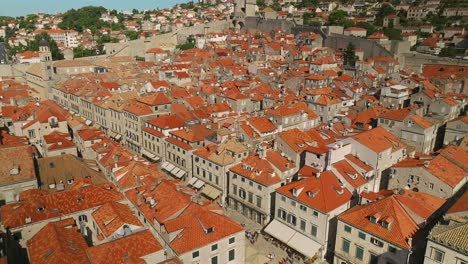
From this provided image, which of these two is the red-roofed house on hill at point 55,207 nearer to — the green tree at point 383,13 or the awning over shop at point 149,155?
the awning over shop at point 149,155

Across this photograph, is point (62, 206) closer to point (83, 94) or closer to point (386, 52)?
point (83, 94)

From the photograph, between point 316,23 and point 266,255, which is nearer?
point 266,255

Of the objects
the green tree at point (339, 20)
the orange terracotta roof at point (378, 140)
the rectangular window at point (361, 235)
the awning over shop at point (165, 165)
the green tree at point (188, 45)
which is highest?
the green tree at point (339, 20)

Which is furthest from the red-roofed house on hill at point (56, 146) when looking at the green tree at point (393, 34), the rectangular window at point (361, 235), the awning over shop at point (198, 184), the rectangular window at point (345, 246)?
the green tree at point (393, 34)

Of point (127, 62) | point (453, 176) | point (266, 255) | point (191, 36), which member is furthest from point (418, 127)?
point (191, 36)

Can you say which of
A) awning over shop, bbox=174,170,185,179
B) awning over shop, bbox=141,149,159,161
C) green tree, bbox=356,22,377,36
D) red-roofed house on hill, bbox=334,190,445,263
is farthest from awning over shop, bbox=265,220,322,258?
green tree, bbox=356,22,377,36

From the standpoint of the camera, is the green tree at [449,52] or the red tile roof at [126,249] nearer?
the red tile roof at [126,249]
